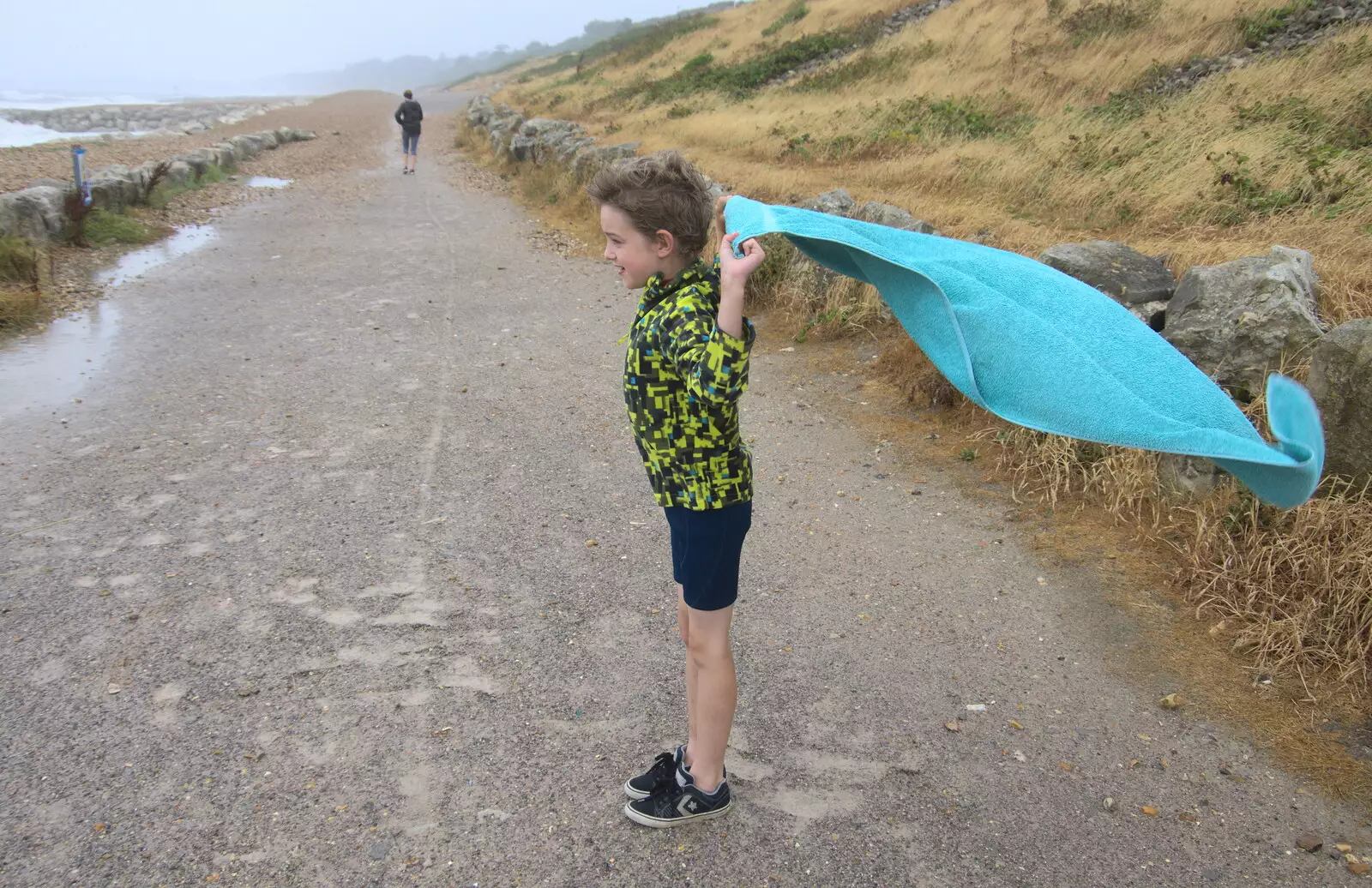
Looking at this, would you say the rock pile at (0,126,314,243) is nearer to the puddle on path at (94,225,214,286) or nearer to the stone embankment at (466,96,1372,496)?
the puddle on path at (94,225,214,286)

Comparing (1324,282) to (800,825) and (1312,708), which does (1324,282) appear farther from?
(800,825)

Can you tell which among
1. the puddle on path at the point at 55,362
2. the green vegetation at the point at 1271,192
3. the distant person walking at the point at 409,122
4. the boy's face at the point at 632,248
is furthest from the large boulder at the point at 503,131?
the boy's face at the point at 632,248

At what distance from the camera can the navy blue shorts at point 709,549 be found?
2.56 m

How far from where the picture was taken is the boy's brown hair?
7.77 feet

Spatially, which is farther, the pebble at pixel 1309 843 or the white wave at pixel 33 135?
the white wave at pixel 33 135

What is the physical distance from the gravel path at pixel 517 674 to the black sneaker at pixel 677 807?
0.05m

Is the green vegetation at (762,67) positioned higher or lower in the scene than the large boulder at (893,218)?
higher

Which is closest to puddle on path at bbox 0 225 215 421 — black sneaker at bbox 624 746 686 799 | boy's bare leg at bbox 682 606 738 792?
black sneaker at bbox 624 746 686 799

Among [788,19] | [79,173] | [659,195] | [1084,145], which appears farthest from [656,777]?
[788,19]

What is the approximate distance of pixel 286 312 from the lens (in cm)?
912

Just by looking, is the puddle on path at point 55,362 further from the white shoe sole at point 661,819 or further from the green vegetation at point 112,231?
the white shoe sole at point 661,819

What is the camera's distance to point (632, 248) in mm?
2428

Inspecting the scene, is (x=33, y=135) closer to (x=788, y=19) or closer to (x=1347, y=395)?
(x=788, y=19)

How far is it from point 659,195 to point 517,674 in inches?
85.8
